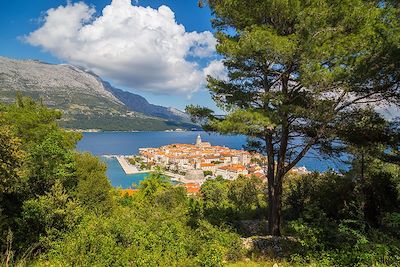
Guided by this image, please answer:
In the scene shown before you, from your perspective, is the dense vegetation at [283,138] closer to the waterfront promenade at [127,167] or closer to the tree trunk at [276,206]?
the tree trunk at [276,206]

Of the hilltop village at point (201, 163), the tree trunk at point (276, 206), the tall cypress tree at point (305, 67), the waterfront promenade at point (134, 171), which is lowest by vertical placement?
the waterfront promenade at point (134, 171)

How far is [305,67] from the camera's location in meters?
6.38

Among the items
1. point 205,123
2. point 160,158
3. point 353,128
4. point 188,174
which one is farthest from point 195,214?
point 160,158

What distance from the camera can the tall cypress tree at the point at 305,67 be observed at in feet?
20.7

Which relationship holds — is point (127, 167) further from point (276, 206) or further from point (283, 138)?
point (283, 138)

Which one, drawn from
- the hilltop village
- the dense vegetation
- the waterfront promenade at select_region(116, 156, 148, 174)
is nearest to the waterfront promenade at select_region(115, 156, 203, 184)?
the waterfront promenade at select_region(116, 156, 148, 174)

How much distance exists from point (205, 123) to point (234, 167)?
2708 inches

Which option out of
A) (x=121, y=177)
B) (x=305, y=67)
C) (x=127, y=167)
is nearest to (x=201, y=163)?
(x=127, y=167)

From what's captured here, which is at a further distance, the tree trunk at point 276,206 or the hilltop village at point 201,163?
the hilltop village at point 201,163

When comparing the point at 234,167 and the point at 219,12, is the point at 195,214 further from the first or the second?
the point at 234,167

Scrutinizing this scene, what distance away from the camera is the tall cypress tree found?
632cm

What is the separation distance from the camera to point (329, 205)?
35.0 feet

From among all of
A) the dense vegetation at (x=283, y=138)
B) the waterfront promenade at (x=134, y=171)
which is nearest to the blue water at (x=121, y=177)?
the waterfront promenade at (x=134, y=171)

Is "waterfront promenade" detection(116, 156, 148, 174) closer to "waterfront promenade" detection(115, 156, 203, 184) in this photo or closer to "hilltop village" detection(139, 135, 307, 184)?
"waterfront promenade" detection(115, 156, 203, 184)
